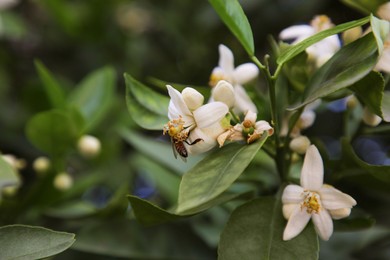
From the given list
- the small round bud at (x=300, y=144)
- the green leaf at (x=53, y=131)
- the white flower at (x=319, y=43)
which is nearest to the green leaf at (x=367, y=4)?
the white flower at (x=319, y=43)

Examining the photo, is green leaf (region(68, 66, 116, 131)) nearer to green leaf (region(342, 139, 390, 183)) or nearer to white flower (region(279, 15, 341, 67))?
white flower (region(279, 15, 341, 67))

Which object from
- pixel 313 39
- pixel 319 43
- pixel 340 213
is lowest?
pixel 340 213

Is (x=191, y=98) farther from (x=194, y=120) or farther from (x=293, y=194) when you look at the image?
(x=293, y=194)

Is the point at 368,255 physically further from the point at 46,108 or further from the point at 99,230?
the point at 46,108

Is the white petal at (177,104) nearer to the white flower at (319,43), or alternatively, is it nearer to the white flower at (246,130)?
the white flower at (246,130)

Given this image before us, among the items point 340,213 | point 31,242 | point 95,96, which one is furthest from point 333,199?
point 95,96

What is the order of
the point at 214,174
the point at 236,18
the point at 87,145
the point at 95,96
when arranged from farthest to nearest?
the point at 95,96
the point at 87,145
the point at 236,18
the point at 214,174
